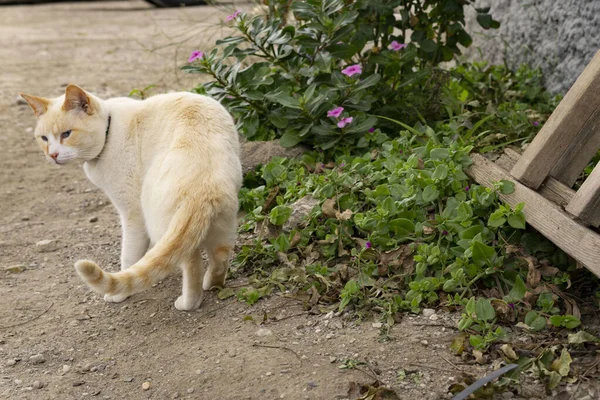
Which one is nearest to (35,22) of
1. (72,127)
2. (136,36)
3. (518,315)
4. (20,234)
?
(136,36)

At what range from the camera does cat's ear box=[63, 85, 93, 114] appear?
3.40m

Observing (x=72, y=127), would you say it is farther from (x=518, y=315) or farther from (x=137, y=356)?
(x=518, y=315)

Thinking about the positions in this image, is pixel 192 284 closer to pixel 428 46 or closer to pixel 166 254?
pixel 166 254

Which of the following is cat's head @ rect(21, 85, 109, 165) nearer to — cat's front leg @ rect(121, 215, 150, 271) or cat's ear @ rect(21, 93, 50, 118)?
cat's ear @ rect(21, 93, 50, 118)

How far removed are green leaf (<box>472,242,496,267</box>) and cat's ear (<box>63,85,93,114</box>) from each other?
1.86 metres

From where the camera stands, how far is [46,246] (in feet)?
13.4

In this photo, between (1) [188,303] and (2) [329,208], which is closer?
(1) [188,303]

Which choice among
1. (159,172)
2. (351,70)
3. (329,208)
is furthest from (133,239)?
(351,70)

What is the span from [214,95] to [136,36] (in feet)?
18.3

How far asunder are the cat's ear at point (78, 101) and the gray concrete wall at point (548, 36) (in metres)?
2.86

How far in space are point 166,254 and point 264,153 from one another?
56.9 inches

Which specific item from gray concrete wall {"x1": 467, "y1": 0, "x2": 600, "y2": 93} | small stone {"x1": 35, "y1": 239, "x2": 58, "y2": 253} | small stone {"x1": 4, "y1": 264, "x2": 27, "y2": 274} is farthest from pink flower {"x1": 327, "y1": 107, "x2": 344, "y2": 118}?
small stone {"x1": 4, "y1": 264, "x2": 27, "y2": 274}

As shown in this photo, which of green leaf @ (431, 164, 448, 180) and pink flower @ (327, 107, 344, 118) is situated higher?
green leaf @ (431, 164, 448, 180)

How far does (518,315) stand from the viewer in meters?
2.82
